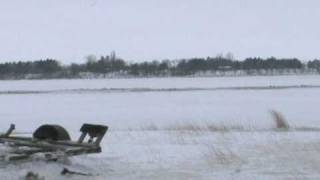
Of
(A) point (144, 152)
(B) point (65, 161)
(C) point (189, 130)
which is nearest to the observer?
(B) point (65, 161)

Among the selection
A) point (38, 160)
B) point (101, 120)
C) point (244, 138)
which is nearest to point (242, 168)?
point (38, 160)

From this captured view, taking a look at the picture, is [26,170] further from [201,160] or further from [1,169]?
[201,160]

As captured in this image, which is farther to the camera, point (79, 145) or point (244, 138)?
point (244, 138)

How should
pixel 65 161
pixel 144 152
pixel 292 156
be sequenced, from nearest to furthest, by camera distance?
pixel 65 161 < pixel 292 156 < pixel 144 152

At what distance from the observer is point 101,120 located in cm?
2556

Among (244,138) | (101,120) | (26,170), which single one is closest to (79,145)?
(26,170)

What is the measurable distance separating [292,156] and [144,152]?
2.63 metres

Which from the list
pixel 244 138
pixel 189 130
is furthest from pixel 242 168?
pixel 189 130

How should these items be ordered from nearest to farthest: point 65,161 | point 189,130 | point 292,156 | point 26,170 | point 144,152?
1. point 26,170
2. point 65,161
3. point 292,156
4. point 144,152
5. point 189,130

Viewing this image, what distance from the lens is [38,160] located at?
1048cm

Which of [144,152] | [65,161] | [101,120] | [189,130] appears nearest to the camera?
[65,161]

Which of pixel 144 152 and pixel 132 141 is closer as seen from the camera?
pixel 144 152

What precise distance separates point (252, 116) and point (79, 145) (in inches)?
632

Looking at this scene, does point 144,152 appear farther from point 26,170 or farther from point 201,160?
point 26,170
